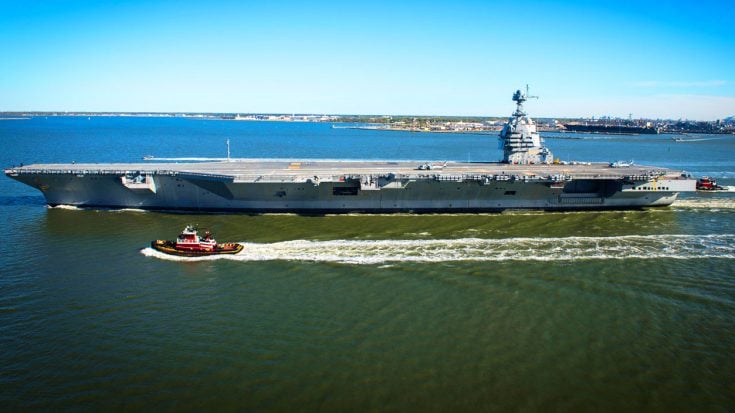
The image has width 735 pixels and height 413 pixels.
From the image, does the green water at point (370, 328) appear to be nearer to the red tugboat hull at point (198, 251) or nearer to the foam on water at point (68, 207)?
the red tugboat hull at point (198, 251)

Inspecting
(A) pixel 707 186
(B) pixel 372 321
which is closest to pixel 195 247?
(B) pixel 372 321

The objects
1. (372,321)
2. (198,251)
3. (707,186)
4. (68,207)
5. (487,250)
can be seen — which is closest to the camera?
(372,321)

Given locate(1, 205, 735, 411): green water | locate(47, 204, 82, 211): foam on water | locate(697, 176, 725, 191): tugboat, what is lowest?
locate(1, 205, 735, 411): green water

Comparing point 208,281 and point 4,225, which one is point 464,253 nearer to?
point 208,281

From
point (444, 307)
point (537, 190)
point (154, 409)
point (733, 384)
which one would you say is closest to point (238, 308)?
point (154, 409)

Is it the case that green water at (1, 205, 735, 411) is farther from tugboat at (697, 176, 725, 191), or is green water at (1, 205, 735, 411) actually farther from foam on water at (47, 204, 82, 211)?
→ tugboat at (697, 176, 725, 191)

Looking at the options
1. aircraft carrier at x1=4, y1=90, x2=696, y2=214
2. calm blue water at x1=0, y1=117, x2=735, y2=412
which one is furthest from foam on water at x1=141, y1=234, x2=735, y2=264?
aircraft carrier at x1=4, y1=90, x2=696, y2=214

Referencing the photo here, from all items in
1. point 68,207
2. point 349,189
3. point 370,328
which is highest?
point 349,189

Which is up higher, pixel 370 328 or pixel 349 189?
pixel 349 189

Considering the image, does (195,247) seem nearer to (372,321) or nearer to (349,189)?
(372,321)
